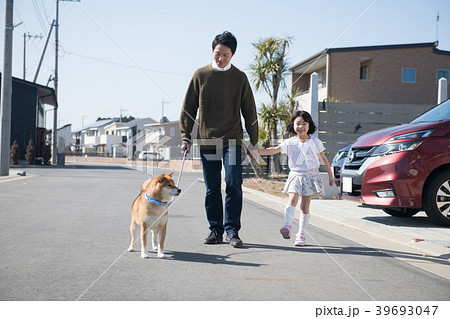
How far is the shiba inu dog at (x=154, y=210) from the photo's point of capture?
4055 millimetres

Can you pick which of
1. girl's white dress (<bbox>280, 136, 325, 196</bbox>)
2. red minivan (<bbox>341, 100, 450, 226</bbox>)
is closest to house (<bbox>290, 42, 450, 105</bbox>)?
red minivan (<bbox>341, 100, 450, 226</bbox>)

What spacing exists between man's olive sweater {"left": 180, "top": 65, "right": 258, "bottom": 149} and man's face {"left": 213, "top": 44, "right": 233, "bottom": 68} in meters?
0.09

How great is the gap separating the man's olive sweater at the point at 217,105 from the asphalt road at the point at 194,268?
3.78 feet

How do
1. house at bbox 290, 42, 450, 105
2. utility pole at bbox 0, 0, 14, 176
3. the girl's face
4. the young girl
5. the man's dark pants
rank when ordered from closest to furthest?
1. the man's dark pants
2. the young girl
3. the girl's face
4. utility pole at bbox 0, 0, 14, 176
5. house at bbox 290, 42, 450, 105

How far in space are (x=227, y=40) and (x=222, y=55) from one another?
159 mm

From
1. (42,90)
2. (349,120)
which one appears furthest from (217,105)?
(42,90)

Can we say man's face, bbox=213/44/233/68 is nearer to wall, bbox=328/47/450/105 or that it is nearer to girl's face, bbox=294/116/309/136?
girl's face, bbox=294/116/309/136

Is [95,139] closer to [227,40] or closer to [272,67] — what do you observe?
[272,67]

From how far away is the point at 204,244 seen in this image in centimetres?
470

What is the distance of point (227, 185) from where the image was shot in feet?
15.6

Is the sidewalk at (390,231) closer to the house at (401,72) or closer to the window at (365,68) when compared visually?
the house at (401,72)

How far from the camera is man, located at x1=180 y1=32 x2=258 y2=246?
4.66 metres

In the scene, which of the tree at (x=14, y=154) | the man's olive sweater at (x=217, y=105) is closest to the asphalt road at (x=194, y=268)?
the man's olive sweater at (x=217, y=105)

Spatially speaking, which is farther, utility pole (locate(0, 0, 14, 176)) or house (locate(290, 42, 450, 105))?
house (locate(290, 42, 450, 105))
